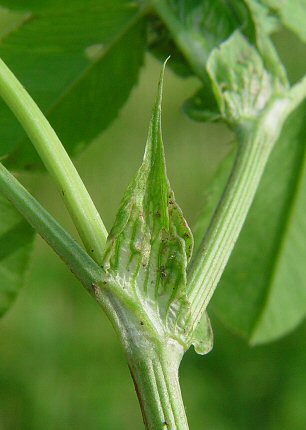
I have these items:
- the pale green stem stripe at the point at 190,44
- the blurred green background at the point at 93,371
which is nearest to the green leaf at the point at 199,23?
the pale green stem stripe at the point at 190,44

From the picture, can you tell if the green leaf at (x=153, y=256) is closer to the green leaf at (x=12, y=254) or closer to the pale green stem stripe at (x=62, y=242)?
the pale green stem stripe at (x=62, y=242)

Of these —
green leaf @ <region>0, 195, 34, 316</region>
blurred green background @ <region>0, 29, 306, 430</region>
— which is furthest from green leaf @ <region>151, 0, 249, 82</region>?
blurred green background @ <region>0, 29, 306, 430</region>

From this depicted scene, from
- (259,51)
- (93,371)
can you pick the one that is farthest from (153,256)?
(93,371)

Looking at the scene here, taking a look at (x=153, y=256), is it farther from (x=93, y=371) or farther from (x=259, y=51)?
(x=93, y=371)

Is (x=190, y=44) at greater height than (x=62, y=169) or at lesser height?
lesser

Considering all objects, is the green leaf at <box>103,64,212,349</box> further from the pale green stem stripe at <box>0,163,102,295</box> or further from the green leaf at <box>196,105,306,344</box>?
the green leaf at <box>196,105,306,344</box>
